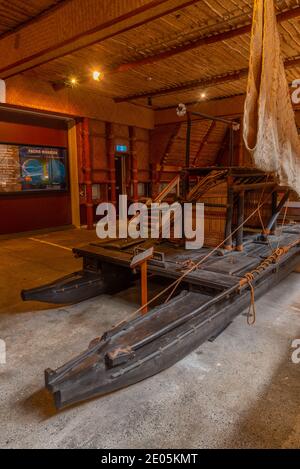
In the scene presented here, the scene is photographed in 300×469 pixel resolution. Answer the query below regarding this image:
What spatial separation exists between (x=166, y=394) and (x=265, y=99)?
2.08 meters

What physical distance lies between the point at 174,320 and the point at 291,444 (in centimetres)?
96

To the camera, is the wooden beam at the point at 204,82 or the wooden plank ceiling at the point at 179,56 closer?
the wooden plank ceiling at the point at 179,56

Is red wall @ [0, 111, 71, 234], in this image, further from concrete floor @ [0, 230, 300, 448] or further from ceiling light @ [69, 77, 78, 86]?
concrete floor @ [0, 230, 300, 448]

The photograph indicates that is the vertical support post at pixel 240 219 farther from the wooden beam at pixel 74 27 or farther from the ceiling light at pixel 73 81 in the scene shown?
the ceiling light at pixel 73 81

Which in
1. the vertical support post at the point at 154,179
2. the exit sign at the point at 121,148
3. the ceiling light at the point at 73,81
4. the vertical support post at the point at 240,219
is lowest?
the vertical support post at the point at 240,219

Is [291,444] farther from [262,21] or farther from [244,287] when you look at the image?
[262,21]

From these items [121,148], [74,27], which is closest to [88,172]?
[121,148]

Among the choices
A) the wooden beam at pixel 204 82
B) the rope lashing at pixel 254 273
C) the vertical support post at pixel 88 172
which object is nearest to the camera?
the rope lashing at pixel 254 273

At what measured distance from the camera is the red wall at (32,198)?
720 cm

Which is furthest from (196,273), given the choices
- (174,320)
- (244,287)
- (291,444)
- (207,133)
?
(207,133)

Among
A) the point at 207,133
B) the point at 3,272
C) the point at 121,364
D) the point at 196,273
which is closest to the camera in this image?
the point at 121,364

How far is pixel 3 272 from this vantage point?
4.75 meters

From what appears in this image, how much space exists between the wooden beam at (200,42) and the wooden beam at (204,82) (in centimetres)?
190

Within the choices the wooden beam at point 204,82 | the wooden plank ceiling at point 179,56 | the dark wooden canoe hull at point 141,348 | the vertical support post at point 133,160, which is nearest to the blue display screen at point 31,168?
the wooden plank ceiling at point 179,56
